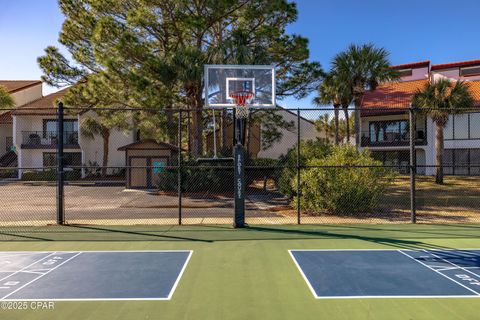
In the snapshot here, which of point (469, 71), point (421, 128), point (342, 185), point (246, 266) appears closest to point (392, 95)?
point (421, 128)

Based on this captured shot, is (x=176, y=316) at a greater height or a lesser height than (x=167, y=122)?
lesser

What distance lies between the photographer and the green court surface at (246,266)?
5.12 meters

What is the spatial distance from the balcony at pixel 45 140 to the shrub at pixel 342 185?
86.8ft

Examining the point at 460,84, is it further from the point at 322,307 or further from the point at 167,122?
the point at 322,307

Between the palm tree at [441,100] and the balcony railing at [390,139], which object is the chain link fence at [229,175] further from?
the palm tree at [441,100]

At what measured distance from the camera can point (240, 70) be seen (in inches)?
472

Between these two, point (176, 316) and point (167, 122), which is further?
point (167, 122)

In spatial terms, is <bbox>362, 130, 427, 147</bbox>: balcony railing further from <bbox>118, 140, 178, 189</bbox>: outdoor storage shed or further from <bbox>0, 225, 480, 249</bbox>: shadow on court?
<bbox>0, 225, 480, 249</bbox>: shadow on court

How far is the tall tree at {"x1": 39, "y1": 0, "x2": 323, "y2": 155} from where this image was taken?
64.3 ft

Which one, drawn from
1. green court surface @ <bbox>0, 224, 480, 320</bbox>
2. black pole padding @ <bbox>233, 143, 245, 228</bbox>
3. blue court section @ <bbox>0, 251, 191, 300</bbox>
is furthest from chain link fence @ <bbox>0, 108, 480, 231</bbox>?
blue court section @ <bbox>0, 251, 191, 300</bbox>

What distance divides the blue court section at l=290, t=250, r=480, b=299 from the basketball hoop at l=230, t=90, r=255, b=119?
180 inches

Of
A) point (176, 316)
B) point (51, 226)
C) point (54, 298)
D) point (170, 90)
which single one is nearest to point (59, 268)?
point (54, 298)

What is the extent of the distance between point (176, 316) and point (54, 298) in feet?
6.68

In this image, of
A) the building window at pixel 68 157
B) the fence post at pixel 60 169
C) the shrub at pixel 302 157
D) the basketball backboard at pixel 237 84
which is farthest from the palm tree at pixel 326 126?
the fence post at pixel 60 169
